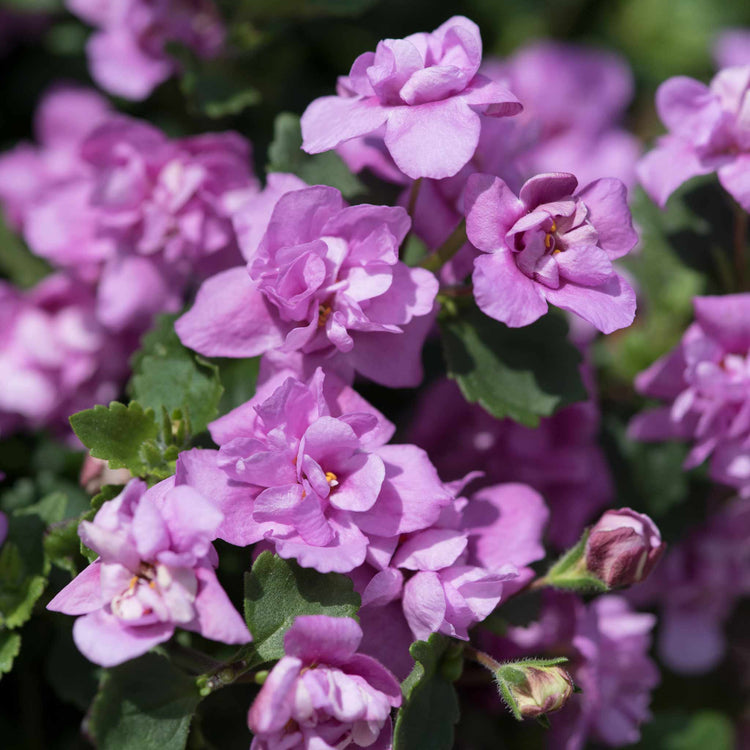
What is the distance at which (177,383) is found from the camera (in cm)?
104

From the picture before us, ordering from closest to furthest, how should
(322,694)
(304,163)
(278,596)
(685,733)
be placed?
Result: 1. (322,694)
2. (278,596)
3. (304,163)
4. (685,733)

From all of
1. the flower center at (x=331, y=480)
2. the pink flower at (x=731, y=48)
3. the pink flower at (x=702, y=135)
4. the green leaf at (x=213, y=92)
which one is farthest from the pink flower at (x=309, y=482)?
the pink flower at (x=731, y=48)

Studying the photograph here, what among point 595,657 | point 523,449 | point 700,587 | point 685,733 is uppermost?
point 523,449

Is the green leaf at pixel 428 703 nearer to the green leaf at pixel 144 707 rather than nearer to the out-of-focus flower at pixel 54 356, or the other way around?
the green leaf at pixel 144 707

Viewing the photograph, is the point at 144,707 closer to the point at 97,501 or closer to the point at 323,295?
the point at 97,501

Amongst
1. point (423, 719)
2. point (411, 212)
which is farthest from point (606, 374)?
point (423, 719)

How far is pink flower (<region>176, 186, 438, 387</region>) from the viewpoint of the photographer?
2.98ft

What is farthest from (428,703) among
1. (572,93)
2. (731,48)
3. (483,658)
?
(731,48)

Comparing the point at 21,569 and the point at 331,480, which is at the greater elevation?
the point at 331,480

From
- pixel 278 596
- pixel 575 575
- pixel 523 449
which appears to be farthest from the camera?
pixel 523 449

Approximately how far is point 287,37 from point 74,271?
556 mm

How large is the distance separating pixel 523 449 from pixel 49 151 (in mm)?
890

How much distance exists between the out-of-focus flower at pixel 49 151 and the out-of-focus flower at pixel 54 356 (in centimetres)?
16

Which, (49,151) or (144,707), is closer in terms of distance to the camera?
(144,707)
